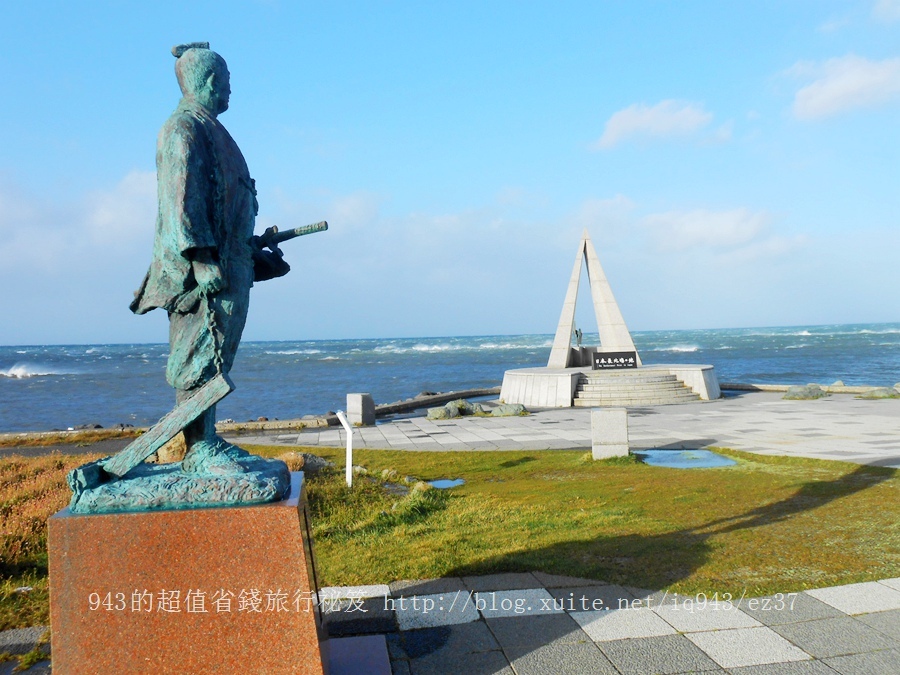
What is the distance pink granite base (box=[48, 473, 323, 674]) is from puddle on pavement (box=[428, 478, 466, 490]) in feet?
18.3

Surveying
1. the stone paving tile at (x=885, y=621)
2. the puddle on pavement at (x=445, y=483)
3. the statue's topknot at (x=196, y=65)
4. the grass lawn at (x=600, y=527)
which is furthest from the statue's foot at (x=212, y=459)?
the puddle on pavement at (x=445, y=483)

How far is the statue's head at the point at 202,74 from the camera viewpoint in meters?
3.25

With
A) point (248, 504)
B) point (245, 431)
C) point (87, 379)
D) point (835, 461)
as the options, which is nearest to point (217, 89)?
point (248, 504)

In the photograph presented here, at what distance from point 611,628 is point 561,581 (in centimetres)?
80

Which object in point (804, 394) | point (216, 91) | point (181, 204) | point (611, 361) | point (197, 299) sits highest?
point (216, 91)

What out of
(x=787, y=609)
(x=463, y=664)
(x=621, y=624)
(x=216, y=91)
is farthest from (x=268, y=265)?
(x=787, y=609)

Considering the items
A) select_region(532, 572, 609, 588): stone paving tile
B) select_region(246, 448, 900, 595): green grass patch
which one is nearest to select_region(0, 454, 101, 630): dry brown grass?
select_region(246, 448, 900, 595): green grass patch

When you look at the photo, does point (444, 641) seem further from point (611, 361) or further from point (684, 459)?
point (611, 361)

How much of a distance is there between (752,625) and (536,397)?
15.1m

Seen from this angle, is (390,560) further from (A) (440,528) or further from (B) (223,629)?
(B) (223,629)

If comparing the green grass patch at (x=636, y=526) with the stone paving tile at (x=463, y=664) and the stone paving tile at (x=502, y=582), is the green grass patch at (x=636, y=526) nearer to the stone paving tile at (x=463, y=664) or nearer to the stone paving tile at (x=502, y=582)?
the stone paving tile at (x=502, y=582)

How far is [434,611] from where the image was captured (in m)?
A: 4.20

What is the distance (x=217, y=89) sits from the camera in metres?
3.29

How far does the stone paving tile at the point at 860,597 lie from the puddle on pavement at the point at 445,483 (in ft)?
15.7
